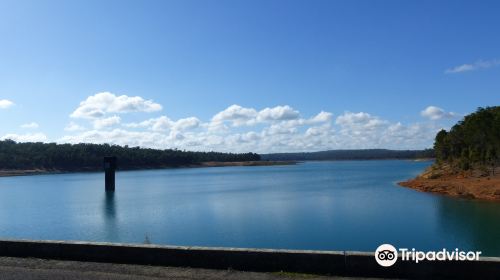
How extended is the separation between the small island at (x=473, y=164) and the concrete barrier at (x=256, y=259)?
36.9 m

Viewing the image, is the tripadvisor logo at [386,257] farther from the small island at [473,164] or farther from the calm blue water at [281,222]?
the small island at [473,164]

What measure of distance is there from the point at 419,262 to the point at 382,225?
20.9 metres

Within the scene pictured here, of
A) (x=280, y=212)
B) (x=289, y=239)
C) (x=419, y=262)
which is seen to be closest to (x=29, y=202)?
(x=280, y=212)

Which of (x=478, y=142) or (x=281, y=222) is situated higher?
(x=478, y=142)

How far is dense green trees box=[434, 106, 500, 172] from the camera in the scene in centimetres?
5645

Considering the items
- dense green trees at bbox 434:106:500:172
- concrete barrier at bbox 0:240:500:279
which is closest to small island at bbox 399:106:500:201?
dense green trees at bbox 434:106:500:172

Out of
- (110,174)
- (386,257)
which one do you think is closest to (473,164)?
(110,174)

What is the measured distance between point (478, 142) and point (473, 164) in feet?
13.2

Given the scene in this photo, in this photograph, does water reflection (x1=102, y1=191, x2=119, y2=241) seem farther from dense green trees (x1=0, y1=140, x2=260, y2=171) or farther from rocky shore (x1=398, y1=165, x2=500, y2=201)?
dense green trees (x1=0, y1=140, x2=260, y2=171)

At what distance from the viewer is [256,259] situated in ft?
28.1

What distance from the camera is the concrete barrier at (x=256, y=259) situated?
771 centimetres

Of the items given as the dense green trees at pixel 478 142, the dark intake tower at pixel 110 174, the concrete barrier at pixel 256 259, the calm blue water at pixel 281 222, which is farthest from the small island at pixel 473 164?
the dark intake tower at pixel 110 174

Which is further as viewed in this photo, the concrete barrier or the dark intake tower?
the dark intake tower

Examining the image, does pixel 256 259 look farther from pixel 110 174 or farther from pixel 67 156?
pixel 67 156
